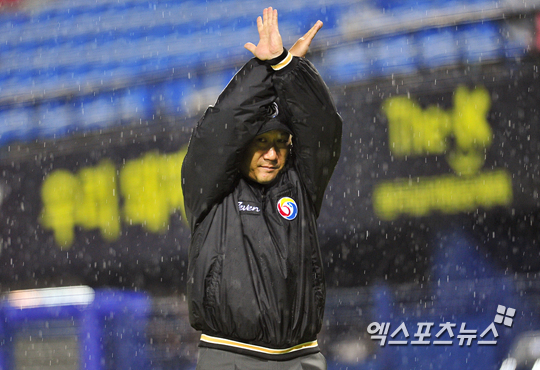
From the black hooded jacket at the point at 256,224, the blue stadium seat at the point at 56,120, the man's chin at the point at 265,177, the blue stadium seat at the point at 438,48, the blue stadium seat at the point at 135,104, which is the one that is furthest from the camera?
the blue stadium seat at the point at 56,120

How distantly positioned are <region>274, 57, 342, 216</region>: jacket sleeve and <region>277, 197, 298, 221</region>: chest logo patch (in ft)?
0.22

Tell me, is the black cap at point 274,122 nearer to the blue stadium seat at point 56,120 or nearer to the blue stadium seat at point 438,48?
the blue stadium seat at point 438,48

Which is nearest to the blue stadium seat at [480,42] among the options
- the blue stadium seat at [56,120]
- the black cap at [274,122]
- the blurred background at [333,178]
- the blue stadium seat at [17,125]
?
the blurred background at [333,178]

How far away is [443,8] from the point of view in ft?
9.70

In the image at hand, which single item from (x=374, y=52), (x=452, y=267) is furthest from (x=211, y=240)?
(x=374, y=52)

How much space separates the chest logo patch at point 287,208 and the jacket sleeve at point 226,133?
13 cm

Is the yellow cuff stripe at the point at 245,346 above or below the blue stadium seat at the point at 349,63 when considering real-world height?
below

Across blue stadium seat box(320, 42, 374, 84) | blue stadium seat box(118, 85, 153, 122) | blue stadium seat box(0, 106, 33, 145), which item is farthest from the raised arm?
blue stadium seat box(0, 106, 33, 145)

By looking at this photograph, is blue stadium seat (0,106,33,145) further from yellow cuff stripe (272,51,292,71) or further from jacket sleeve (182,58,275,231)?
yellow cuff stripe (272,51,292,71)

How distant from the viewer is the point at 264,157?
4.74 feet

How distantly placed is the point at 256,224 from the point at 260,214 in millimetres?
28

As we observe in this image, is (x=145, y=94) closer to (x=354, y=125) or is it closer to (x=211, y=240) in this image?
(x=354, y=125)

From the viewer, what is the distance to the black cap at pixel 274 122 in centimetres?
142

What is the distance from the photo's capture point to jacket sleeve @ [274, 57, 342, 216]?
139 centimetres
